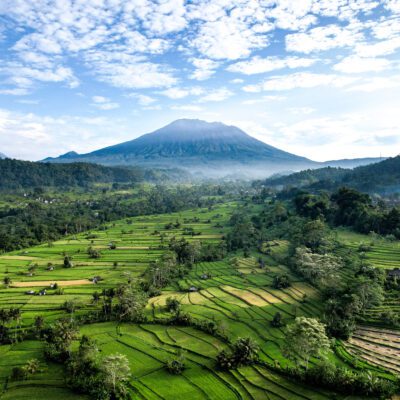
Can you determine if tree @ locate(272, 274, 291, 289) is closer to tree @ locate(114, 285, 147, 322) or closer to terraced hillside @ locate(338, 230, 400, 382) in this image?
terraced hillside @ locate(338, 230, 400, 382)

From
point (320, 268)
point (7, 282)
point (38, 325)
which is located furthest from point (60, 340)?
point (320, 268)

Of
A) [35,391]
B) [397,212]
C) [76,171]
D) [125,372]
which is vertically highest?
[76,171]

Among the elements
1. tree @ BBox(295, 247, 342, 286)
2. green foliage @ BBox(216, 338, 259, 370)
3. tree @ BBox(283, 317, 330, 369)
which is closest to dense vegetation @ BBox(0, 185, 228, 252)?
tree @ BBox(295, 247, 342, 286)

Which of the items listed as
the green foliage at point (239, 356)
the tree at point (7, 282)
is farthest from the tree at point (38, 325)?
the green foliage at point (239, 356)

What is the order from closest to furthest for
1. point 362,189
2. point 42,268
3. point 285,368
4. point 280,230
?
point 285,368
point 42,268
point 280,230
point 362,189

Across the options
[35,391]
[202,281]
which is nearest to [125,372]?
[35,391]

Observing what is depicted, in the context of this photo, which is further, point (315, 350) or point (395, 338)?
point (395, 338)

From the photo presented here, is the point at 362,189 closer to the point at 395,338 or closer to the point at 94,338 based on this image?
the point at 395,338
